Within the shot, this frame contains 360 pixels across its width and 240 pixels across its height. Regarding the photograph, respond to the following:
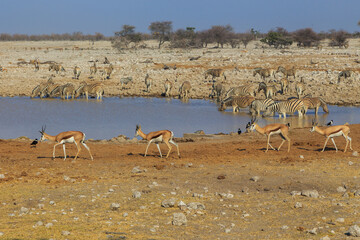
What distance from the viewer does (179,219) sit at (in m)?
A: 7.51

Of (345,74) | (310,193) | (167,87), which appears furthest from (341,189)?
(345,74)

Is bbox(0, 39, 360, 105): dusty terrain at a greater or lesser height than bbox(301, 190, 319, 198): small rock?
greater

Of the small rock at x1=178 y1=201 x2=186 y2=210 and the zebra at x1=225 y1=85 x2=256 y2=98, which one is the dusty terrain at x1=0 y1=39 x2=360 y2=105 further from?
the small rock at x1=178 y1=201 x2=186 y2=210

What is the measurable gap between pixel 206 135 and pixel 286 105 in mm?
7289

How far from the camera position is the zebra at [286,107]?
77.0 ft

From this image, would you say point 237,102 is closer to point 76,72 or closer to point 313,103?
point 313,103

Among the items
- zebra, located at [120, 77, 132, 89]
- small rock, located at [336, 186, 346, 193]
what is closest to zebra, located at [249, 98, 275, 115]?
zebra, located at [120, 77, 132, 89]

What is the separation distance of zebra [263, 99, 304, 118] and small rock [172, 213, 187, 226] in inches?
656

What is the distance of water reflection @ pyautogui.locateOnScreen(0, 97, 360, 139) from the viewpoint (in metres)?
20.0

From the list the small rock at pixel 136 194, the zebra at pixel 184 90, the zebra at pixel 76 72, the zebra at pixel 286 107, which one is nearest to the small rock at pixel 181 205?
the small rock at pixel 136 194

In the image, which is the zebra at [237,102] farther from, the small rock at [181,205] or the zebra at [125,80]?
the small rock at [181,205]

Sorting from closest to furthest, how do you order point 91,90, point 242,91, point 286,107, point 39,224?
1. point 39,224
2. point 286,107
3. point 242,91
4. point 91,90

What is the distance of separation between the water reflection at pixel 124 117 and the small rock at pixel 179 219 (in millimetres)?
10927

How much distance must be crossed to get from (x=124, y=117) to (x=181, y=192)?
45.8 feet
